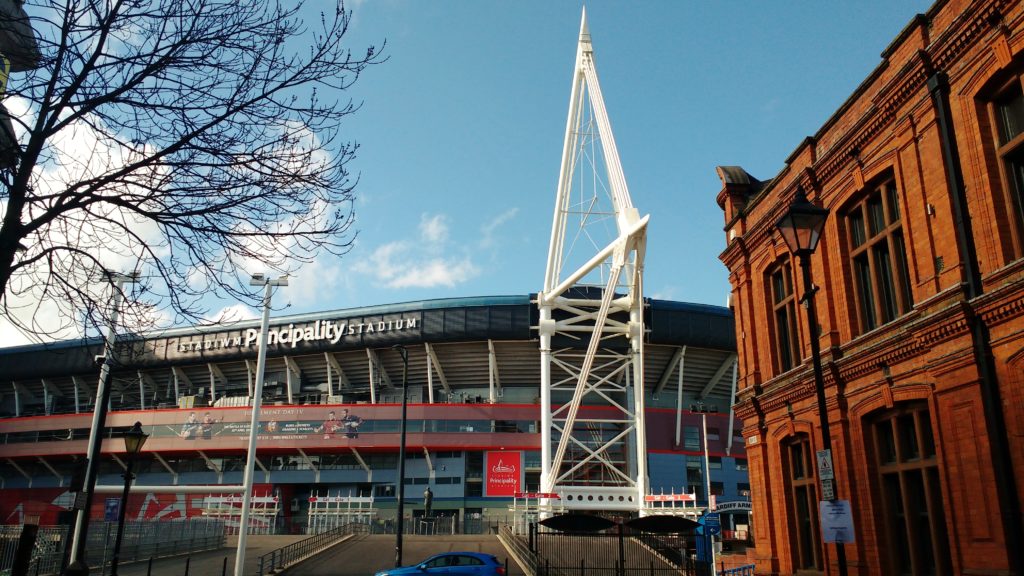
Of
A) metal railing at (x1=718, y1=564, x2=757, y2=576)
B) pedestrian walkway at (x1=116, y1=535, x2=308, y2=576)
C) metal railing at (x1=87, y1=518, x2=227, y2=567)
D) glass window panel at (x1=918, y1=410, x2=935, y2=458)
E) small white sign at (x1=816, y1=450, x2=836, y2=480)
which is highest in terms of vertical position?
glass window panel at (x1=918, y1=410, x2=935, y2=458)

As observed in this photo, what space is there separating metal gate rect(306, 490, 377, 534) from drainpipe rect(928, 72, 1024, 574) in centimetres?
5190

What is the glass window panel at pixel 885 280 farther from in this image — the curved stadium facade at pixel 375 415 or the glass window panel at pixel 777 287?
the curved stadium facade at pixel 375 415

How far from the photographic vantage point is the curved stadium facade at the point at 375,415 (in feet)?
208

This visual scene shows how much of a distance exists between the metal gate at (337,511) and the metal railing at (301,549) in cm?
880

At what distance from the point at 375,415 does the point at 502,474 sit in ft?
38.3

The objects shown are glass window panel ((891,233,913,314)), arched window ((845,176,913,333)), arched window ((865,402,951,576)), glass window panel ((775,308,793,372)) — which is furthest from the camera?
glass window panel ((775,308,793,372))

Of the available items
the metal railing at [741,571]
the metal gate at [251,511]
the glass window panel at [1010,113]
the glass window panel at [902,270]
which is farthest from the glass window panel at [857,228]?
the metal gate at [251,511]

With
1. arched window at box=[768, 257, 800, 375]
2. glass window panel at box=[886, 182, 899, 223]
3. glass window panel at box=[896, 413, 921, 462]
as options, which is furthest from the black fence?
glass window panel at box=[886, 182, 899, 223]

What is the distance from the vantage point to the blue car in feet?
76.2

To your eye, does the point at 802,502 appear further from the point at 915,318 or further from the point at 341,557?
the point at 341,557

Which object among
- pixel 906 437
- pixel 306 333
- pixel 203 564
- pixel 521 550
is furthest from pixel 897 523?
pixel 306 333

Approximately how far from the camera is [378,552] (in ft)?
124

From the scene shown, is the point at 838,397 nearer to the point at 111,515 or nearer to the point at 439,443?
the point at 111,515

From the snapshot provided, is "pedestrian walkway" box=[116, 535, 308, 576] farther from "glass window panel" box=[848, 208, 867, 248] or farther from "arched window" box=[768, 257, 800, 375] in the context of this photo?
"glass window panel" box=[848, 208, 867, 248]
